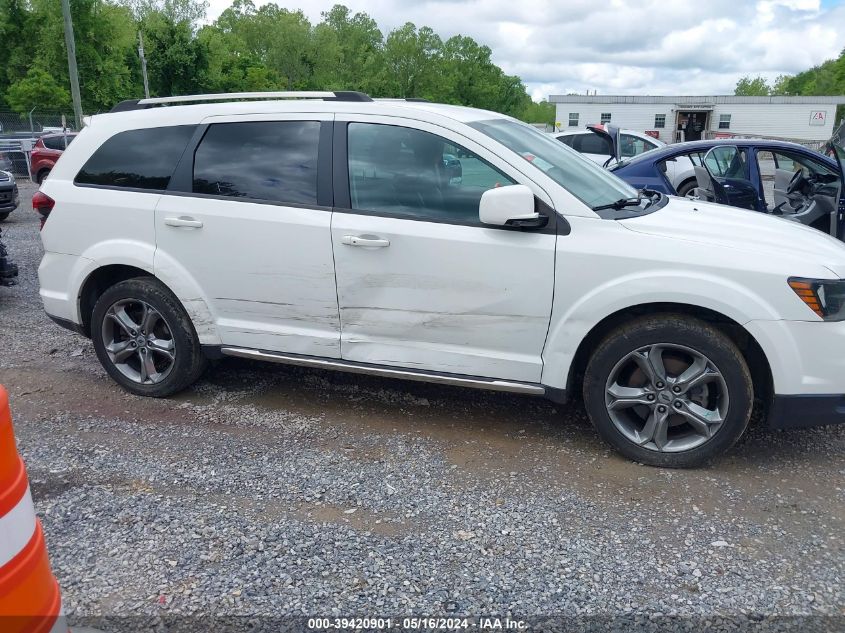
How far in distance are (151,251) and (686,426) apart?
10.9 feet

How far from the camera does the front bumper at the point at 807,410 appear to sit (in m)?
3.42

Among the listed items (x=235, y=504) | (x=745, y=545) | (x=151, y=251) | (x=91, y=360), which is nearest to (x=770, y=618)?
(x=745, y=545)

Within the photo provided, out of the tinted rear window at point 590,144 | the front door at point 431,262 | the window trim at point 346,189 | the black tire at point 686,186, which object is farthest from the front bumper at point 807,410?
the tinted rear window at point 590,144

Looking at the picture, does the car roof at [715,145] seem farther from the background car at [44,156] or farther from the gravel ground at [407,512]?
the background car at [44,156]

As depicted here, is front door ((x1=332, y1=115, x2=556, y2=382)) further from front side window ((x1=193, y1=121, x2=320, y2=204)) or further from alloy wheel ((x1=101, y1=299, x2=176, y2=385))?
alloy wheel ((x1=101, y1=299, x2=176, y2=385))

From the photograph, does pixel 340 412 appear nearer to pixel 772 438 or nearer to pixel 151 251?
pixel 151 251

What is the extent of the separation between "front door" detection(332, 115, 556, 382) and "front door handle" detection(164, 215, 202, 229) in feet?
2.97

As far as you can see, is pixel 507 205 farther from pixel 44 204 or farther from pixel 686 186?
pixel 686 186

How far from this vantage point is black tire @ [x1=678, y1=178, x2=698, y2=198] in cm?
1122

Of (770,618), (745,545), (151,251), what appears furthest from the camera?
(151,251)

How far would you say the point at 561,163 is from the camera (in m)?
4.10

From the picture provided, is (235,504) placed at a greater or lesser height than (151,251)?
lesser

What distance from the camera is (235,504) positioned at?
11.0ft

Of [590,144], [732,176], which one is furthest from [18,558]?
[590,144]
